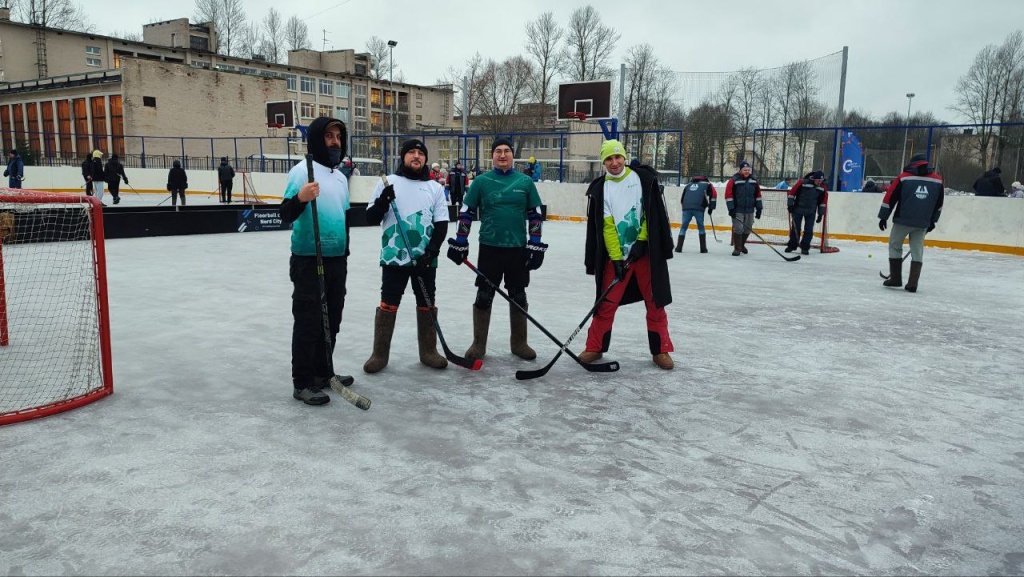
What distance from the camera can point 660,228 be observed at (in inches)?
197

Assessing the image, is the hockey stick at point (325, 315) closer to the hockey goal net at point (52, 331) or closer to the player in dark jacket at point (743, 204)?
the hockey goal net at point (52, 331)

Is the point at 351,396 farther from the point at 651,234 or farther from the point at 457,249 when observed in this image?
the point at 651,234

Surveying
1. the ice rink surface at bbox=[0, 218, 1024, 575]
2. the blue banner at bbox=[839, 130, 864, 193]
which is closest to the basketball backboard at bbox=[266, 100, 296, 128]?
the blue banner at bbox=[839, 130, 864, 193]

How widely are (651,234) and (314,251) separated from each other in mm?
2336

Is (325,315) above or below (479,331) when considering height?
above

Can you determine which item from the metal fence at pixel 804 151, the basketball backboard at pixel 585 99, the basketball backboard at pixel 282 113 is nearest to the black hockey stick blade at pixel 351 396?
the metal fence at pixel 804 151

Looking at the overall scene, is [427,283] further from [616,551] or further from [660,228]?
[616,551]

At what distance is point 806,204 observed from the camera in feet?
40.4

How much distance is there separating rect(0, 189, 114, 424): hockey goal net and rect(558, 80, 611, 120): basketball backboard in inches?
636

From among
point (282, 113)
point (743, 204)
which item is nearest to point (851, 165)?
point (743, 204)

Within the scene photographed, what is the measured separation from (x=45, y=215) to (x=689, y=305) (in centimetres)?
1028

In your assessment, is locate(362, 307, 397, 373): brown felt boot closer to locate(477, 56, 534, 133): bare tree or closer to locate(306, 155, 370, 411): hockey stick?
locate(306, 155, 370, 411): hockey stick

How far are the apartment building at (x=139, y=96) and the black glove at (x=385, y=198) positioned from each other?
22.4 m

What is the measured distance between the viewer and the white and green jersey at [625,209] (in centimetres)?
507
